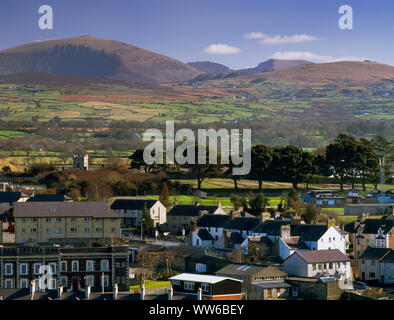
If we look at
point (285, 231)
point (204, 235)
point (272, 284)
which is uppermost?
point (285, 231)

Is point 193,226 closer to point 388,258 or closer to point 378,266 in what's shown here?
point 378,266

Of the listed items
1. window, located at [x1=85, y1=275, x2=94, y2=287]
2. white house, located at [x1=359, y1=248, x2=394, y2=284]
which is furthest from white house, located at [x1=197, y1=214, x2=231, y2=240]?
window, located at [x1=85, y1=275, x2=94, y2=287]

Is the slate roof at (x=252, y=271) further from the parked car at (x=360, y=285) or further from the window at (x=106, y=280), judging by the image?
the window at (x=106, y=280)

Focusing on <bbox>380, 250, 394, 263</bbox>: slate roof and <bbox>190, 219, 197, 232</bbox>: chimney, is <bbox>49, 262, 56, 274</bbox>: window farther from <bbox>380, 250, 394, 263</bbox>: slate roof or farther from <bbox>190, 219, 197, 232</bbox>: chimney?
<bbox>380, 250, 394, 263</bbox>: slate roof

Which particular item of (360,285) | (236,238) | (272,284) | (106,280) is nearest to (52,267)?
(106,280)

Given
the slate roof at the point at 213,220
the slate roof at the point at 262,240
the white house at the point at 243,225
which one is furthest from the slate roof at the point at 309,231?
the slate roof at the point at 213,220
